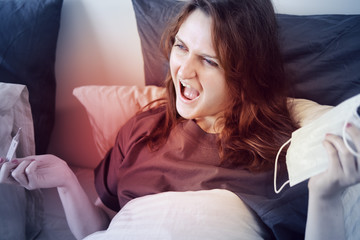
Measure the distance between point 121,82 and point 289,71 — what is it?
676 millimetres

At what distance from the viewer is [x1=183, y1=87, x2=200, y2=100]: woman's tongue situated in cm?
75

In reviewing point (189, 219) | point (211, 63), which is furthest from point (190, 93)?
point (189, 219)

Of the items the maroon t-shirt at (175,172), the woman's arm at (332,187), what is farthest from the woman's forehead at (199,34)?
the woman's arm at (332,187)

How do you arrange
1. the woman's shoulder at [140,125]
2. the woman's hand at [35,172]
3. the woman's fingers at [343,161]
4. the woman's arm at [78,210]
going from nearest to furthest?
the woman's fingers at [343,161] → the woman's hand at [35,172] → the woman's arm at [78,210] → the woman's shoulder at [140,125]

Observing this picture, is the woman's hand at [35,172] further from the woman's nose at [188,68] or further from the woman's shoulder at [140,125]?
the woman's nose at [188,68]

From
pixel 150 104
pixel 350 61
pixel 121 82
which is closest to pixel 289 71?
pixel 350 61

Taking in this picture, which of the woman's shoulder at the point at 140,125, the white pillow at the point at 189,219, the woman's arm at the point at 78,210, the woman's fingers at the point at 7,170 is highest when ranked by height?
the woman's fingers at the point at 7,170

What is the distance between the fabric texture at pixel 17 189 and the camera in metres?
0.71

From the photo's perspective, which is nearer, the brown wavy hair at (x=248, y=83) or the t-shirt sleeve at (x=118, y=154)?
the brown wavy hair at (x=248, y=83)

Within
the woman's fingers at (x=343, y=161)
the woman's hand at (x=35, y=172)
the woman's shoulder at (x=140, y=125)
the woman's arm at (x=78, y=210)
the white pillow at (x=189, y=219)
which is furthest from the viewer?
the woman's shoulder at (x=140, y=125)

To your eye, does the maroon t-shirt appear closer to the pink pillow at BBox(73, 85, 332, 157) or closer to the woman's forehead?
the pink pillow at BBox(73, 85, 332, 157)

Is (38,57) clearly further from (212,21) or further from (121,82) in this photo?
(212,21)

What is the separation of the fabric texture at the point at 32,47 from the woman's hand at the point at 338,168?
891 millimetres

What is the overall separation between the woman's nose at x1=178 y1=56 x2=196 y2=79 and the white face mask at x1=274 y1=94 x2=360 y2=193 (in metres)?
0.29
